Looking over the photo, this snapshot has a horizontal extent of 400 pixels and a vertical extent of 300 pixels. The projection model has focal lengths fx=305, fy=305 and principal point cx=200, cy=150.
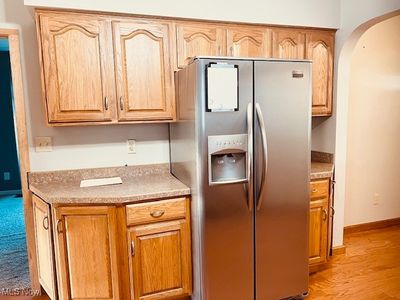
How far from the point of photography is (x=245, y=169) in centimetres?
195

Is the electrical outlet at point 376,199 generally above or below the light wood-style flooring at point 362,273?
above

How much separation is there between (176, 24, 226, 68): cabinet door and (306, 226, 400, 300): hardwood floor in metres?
2.01

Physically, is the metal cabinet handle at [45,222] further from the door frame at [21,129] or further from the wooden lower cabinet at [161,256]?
the wooden lower cabinet at [161,256]

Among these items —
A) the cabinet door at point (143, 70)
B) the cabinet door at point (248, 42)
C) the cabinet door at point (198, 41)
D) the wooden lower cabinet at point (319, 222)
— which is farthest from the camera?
the wooden lower cabinet at point (319, 222)

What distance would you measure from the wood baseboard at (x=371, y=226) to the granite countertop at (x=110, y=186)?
2.21m

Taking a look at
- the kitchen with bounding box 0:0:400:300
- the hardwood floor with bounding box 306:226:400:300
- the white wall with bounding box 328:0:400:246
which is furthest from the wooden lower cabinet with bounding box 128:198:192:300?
the white wall with bounding box 328:0:400:246

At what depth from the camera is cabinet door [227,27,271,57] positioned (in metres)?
2.35

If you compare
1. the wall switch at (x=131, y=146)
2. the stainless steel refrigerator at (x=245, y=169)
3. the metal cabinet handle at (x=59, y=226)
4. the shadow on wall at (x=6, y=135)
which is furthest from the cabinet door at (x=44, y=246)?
the shadow on wall at (x=6, y=135)

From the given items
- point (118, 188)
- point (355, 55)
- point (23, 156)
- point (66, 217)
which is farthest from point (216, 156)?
point (355, 55)

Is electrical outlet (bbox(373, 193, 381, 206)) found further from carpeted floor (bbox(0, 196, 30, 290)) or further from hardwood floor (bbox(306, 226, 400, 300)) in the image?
carpeted floor (bbox(0, 196, 30, 290))

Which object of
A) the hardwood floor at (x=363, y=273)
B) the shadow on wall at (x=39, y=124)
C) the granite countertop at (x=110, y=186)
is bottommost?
the hardwood floor at (x=363, y=273)

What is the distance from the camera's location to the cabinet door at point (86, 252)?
1.91 meters


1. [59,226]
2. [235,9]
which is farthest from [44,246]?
[235,9]

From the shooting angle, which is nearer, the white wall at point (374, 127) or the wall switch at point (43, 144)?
the wall switch at point (43, 144)
